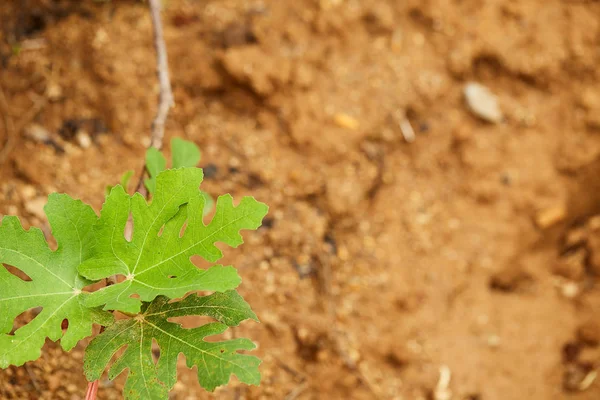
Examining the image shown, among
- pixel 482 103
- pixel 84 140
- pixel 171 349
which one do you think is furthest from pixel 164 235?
pixel 482 103

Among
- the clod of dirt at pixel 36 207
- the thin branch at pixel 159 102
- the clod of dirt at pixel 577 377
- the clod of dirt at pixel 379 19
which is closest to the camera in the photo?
the thin branch at pixel 159 102

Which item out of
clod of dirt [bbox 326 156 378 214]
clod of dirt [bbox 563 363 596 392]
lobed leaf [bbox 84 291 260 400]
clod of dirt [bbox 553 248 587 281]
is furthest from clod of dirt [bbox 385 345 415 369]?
lobed leaf [bbox 84 291 260 400]

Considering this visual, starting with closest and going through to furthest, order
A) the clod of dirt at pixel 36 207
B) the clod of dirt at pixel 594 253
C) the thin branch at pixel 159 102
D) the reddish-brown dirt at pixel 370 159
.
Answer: the thin branch at pixel 159 102 → the clod of dirt at pixel 36 207 → the reddish-brown dirt at pixel 370 159 → the clod of dirt at pixel 594 253

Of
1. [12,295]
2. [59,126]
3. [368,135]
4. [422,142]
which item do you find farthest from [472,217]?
[12,295]

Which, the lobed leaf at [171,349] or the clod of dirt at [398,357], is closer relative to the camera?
the lobed leaf at [171,349]

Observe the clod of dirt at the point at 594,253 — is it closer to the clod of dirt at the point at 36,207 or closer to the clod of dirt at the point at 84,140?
the clod of dirt at the point at 84,140

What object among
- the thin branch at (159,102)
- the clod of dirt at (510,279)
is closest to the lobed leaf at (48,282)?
the thin branch at (159,102)

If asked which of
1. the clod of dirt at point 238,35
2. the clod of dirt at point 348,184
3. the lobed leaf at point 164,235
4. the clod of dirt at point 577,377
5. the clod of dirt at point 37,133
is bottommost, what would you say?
the clod of dirt at point 577,377
